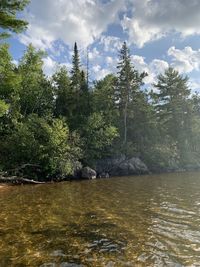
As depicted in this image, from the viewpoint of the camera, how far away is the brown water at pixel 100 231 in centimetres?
802

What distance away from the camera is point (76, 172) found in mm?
30797

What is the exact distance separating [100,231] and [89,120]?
84.4ft

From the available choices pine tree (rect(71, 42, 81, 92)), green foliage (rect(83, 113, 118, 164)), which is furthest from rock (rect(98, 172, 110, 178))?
pine tree (rect(71, 42, 81, 92))

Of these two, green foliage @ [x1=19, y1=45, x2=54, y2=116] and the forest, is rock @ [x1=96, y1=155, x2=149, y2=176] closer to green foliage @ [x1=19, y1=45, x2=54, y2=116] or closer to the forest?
the forest

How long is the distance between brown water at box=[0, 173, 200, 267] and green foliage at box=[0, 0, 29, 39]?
8.99 meters

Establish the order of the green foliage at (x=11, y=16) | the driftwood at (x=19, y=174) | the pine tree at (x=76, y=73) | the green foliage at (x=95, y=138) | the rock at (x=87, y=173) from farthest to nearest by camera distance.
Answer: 1. the pine tree at (x=76, y=73)
2. the green foliage at (x=95, y=138)
3. the rock at (x=87, y=173)
4. the driftwood at (x=19, y=174)
5. the green foliage at (x=11, y=16)

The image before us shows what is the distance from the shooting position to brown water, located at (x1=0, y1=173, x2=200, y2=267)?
8023mm

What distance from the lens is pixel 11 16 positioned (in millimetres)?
14648

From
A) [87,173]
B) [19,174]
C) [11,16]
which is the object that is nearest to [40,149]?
[19,174]

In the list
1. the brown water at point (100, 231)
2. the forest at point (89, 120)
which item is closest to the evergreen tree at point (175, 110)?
the forest at point (89, 120)

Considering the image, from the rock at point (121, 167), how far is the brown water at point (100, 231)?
58.5 ft

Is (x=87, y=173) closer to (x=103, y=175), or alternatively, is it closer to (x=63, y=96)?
(x=103, y=175)

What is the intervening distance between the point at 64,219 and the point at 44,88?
28.2m

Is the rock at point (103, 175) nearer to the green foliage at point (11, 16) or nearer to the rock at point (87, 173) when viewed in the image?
the rock at point (87, 173)
